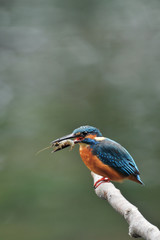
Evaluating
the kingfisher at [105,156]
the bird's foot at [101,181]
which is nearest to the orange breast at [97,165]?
the kingfisher at [105,156]

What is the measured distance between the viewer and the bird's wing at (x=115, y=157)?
1.90 metres

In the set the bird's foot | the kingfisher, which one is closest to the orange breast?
the kingfisher

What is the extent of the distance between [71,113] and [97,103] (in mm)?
377

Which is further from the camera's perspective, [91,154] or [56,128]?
[56,128]

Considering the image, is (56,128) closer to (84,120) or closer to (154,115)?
(84,120)

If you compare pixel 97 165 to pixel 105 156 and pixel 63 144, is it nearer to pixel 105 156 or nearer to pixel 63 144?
pixel 105 156

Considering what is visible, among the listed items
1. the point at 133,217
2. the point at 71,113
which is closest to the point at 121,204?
the point at 133,217

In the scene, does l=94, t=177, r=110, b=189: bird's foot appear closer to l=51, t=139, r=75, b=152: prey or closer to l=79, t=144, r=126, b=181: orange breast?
l=79, t=144, r=126, b=181: orange breast

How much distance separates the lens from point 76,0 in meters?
7.25

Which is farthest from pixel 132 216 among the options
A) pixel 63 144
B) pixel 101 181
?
pixel 101 181

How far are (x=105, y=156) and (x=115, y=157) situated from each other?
0.17ft

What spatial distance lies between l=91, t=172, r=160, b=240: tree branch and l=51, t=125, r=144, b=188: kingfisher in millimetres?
88

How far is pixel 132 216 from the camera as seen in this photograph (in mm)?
1533

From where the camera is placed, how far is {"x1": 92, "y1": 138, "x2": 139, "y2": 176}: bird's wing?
1.90 meters
